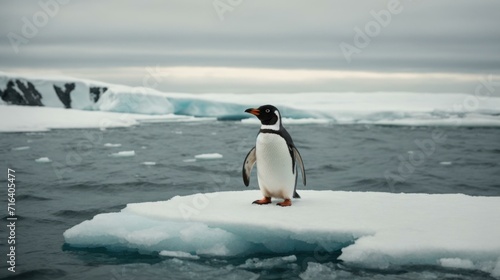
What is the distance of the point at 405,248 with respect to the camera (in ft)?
13.6

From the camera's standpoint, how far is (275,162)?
548 cm

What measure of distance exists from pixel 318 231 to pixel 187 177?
6695 millimetres

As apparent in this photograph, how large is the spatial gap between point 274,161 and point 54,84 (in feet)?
104

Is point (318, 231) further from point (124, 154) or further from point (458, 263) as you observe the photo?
point (124, 154)

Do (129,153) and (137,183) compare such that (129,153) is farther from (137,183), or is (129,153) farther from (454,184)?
(454,184)

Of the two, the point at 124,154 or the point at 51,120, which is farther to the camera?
the point at 51,120

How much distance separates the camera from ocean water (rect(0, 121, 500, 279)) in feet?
14.3

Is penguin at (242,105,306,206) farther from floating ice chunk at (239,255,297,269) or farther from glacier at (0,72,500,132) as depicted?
glacier at (0,72,500,132)

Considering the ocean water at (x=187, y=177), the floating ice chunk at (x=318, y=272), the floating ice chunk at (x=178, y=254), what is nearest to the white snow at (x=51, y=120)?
the ocean water at (x=187, y=177)

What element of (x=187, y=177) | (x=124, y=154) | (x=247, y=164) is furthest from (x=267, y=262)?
(x=124, y=154)

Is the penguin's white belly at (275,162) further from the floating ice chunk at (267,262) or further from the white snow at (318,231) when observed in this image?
the floating ice chunk at (267,262)

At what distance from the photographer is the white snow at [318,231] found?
4.16 metres

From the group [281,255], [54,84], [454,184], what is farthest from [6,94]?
[281,255]

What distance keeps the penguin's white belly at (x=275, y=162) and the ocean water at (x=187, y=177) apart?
1.03 metres
